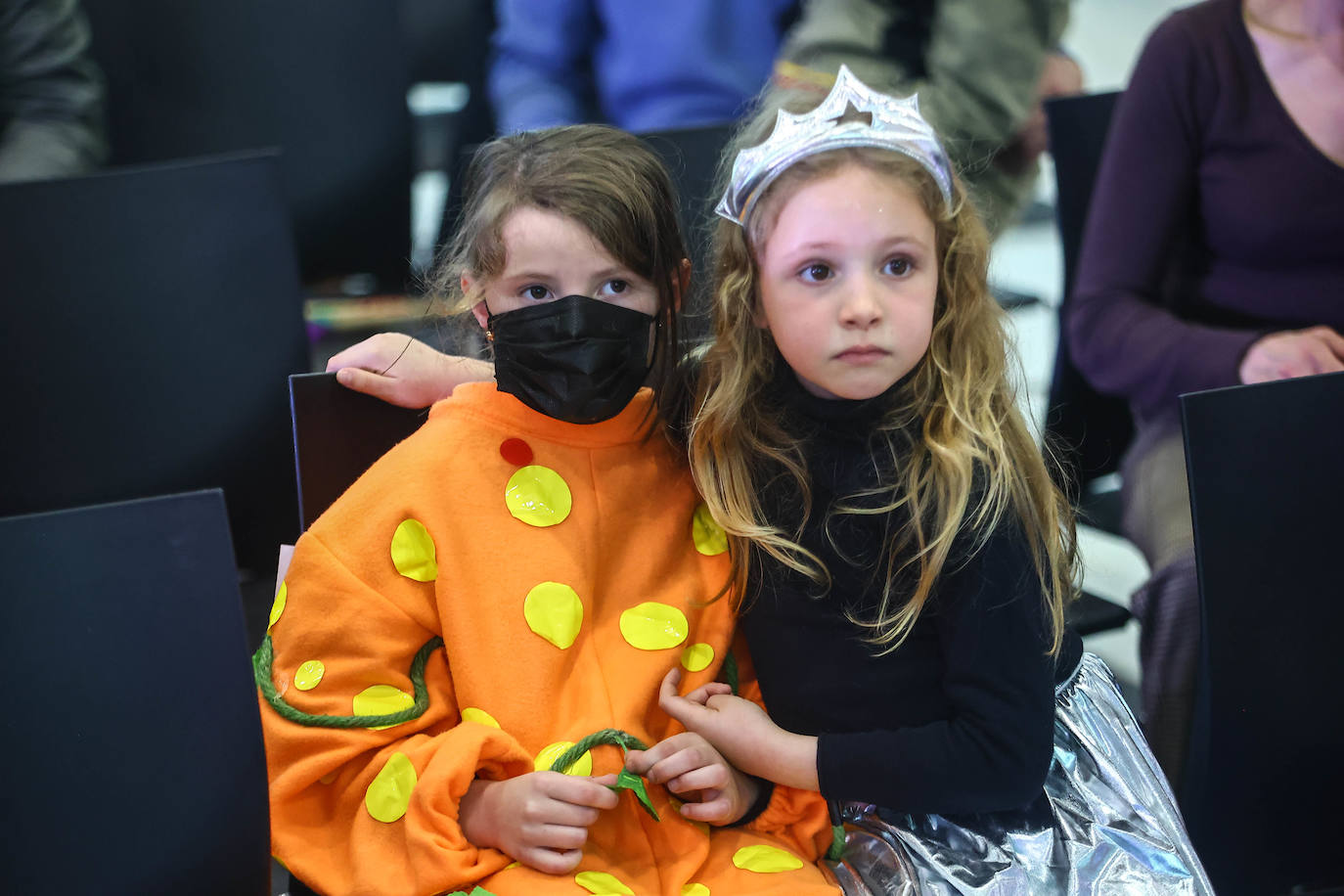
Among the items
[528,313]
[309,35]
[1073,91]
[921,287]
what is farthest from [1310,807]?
[309,35]

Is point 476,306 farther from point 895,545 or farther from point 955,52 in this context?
point 955,52

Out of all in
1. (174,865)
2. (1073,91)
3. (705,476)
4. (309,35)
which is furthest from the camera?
(309,35)

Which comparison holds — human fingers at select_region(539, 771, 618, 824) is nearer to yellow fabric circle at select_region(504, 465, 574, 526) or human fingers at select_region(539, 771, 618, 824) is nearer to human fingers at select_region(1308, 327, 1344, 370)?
yellow fabric circle at select_region(504, 465, 574, 526)

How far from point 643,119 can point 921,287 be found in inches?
55.1

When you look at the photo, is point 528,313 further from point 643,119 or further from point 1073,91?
point 1073,91

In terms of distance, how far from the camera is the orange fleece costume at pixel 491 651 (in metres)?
1.13

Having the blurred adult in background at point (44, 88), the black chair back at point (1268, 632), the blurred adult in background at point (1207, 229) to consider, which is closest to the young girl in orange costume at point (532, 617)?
the black chair back at point (1268, 632)

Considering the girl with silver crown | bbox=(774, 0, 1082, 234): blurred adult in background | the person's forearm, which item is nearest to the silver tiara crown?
the girl with silver crown

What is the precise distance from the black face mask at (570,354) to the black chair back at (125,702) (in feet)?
1.05

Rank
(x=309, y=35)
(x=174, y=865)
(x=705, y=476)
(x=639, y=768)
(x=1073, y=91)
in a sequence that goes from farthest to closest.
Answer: (x=309, y=35) → (x=1073, y=91) → (x=705, y=476) → (x=639, y=768) → (x=174, y=865)

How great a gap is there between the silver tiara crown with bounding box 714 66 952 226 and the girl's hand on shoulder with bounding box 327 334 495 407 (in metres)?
0.35

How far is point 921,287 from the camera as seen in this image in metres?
1.18

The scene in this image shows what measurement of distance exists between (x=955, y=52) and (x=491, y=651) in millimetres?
1415

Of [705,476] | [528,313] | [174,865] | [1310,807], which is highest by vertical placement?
[528,313]
